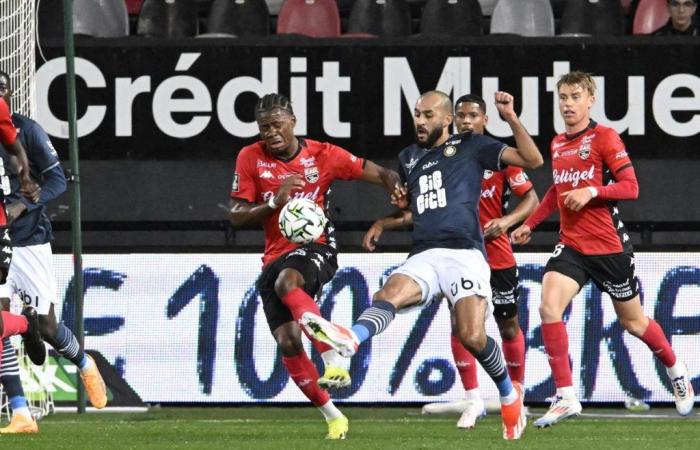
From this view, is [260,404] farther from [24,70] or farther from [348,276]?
[24,70]

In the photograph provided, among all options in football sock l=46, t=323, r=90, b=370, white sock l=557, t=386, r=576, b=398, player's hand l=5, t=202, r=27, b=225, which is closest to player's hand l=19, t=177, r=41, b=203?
player's hand l=5, t=202, r=27, b=225

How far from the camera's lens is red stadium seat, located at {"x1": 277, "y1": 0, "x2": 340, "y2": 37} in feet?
46.6

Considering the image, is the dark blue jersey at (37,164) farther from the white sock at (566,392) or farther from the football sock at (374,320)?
the white sock at (566,392)

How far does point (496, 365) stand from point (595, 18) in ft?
19.4

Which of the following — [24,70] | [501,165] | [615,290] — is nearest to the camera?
[501,165]

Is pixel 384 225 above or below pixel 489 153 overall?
below

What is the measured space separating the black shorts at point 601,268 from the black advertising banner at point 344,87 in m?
2.59

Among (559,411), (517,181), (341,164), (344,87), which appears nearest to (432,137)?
(341,164)

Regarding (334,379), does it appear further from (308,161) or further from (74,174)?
(74,174)

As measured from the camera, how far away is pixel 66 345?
10273 millimetres

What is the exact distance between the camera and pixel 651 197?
1248 cm

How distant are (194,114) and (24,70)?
1435mm

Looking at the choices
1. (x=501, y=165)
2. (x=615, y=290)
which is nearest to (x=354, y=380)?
(x=615, y=290)

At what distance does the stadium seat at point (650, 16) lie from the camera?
1395 centimetres
